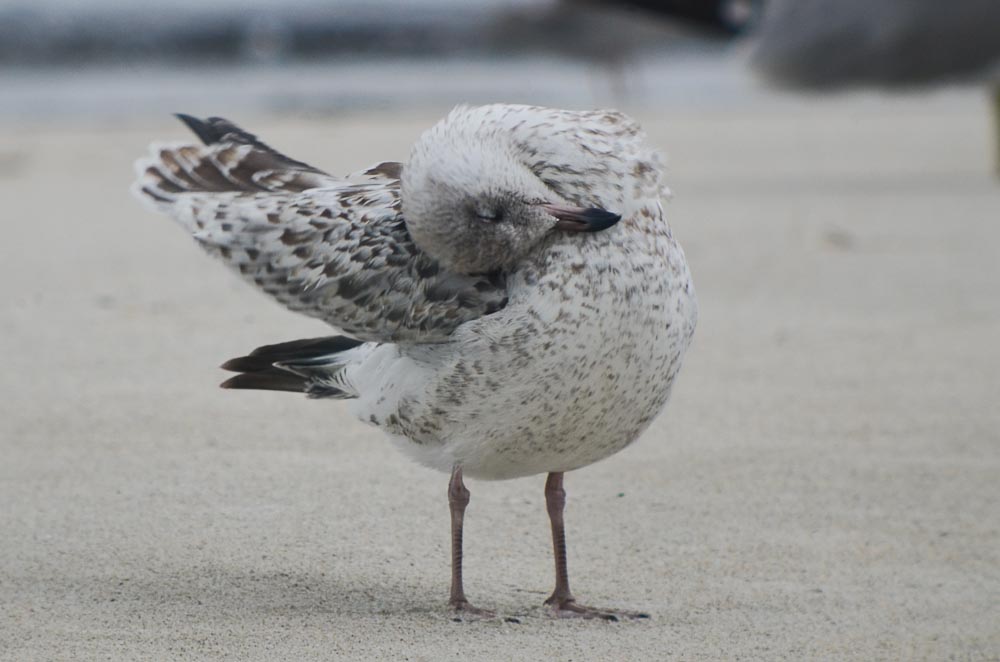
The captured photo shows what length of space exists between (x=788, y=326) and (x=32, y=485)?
358 cm

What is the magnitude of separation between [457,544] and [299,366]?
697 millimetres

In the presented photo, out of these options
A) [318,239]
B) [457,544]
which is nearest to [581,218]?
[318,239]

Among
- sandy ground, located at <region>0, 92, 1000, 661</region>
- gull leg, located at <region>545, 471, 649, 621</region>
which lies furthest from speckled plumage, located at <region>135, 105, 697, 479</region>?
sandy ground, located at <region>0, 92, 1000, 661</region>

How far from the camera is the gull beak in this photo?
3223mm

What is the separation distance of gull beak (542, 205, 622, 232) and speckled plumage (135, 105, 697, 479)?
0.04m

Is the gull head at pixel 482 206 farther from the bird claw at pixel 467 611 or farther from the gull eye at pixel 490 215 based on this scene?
the bird claw at pixel 467 611

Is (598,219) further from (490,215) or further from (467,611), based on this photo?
(467,611)

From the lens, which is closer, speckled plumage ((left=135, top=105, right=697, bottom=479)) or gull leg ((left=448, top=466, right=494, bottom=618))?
speckled plumage ((left=135, top=105, right=697, bottom=479))

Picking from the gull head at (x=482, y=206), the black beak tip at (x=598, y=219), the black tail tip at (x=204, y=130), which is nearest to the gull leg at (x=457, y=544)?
the gull head at (x=482, y=206)

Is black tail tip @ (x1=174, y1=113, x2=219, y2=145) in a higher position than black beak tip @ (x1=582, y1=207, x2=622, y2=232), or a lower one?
higher

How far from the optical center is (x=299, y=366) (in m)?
3.88

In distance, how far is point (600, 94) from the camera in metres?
21.0

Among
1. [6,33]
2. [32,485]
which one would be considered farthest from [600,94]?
[32,485]

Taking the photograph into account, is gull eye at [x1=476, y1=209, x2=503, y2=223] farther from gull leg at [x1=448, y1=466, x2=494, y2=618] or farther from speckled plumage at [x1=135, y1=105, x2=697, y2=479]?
gull leg at [x1=448, y1=466, x2=494, y2=618]
